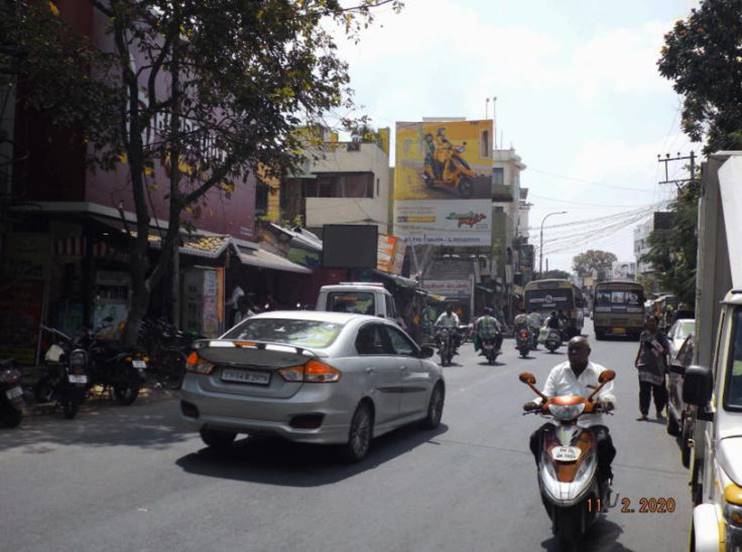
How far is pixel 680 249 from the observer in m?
25.1

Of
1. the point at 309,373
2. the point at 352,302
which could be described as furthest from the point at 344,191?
the point at 309,373

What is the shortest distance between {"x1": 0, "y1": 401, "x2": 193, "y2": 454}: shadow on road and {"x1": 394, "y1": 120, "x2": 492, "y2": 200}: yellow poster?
134 ft

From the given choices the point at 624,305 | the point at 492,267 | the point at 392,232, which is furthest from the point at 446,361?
the point at 492,267

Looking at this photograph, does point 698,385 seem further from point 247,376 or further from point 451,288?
point 451,288

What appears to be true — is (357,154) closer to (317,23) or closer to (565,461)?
(317,23)

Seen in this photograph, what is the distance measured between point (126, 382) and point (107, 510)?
241 inches

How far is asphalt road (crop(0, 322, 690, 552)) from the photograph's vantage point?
5410mm

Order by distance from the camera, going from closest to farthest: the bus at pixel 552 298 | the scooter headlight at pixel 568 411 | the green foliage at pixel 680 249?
the scooter headlight at pixel 568 411 < the green foliage at pixel 680 249 < the bus at pixel 552 298

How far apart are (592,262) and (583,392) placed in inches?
4474

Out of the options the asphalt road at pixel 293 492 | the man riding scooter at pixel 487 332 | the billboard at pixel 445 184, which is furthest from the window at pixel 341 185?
the asphalt road at pixel 293 492

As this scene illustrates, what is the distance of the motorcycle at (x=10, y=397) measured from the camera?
30.0ft

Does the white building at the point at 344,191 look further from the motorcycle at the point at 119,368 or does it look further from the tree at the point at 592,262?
the tree at the point at 592,262

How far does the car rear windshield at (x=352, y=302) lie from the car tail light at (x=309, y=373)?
10.1m

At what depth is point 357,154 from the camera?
45.8 metres
